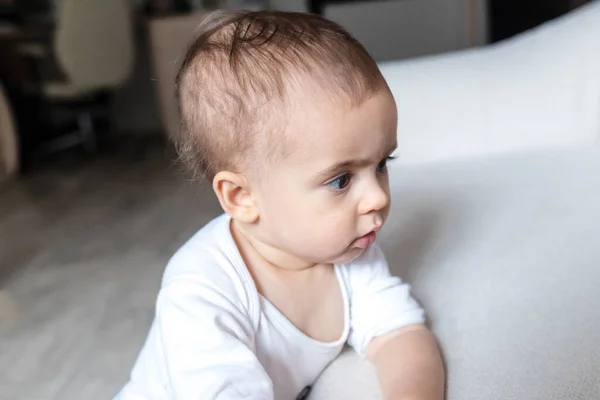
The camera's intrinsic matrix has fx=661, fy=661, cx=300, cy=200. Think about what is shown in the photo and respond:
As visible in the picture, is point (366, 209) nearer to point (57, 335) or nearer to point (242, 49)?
point (242, 49)

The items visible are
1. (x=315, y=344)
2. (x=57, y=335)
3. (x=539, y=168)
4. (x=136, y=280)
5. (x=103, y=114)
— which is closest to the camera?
(x=315, y=344)

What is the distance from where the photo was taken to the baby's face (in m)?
0.58

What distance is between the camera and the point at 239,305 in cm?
64

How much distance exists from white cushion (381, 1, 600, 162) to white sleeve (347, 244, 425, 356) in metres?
0.47

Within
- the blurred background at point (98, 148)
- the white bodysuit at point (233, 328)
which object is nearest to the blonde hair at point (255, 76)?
the white bodysuit at point (233, 328)

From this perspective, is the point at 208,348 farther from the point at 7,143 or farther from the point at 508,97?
the point at 7,143

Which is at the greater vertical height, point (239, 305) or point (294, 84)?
point (294, 84)

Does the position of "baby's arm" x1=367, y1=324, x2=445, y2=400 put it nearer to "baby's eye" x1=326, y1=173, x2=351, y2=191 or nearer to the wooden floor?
"baby's eye" x1=326, y1=173, x2=351, y2=191

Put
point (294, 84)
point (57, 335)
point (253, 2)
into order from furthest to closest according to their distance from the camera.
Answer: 1. point (253, 2)
2. point (57, 335)
3. point (294, 84)

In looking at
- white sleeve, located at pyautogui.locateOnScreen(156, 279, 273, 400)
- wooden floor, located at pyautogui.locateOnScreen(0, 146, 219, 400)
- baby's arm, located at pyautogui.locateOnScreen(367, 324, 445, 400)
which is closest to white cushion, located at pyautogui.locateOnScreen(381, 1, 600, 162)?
wooden floor, located at pyautogui.locateOnScreen(0, 146, 219, 400)

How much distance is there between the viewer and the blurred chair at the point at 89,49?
2.72 metres

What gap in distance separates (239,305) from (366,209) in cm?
16

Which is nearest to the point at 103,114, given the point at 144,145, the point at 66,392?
the point at 144,145

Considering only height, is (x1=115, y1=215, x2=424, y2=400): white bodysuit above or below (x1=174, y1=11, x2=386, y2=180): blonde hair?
below
